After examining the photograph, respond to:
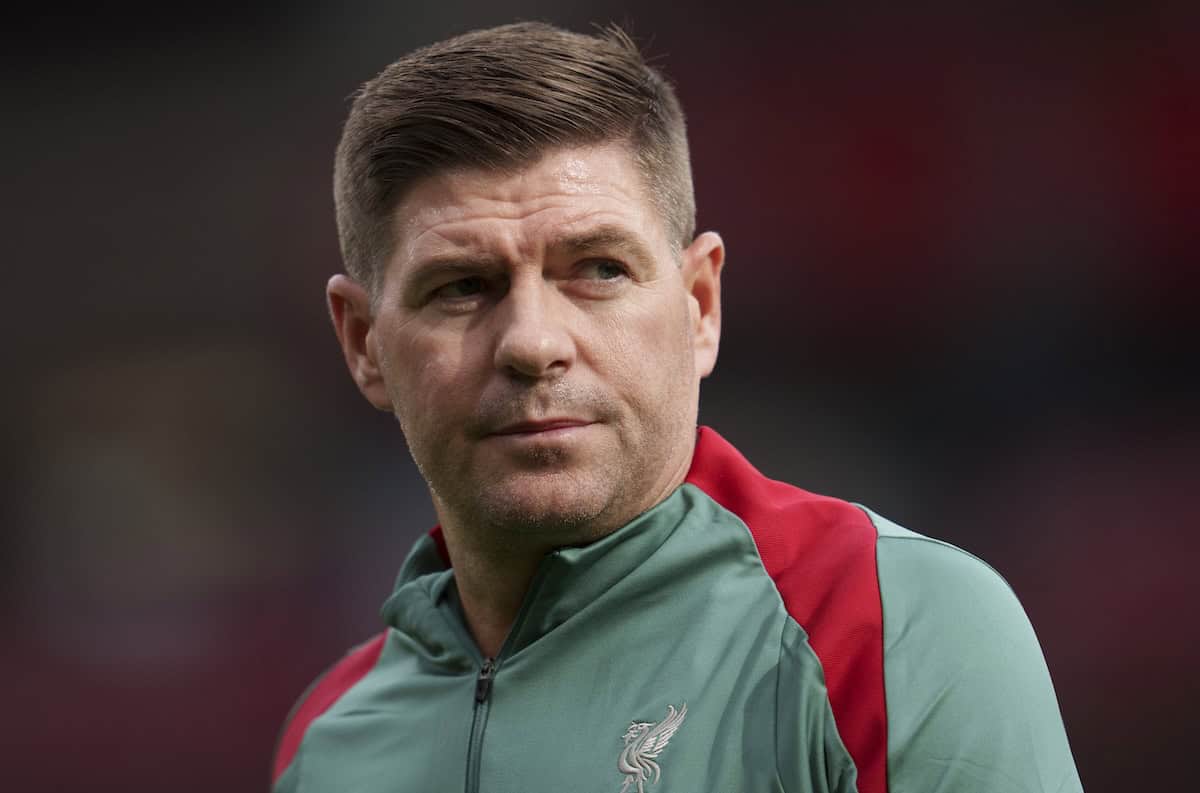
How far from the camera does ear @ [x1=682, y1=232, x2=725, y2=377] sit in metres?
2.01

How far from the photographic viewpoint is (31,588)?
5.25 meters

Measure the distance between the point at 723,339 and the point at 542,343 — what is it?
3652 millimetres

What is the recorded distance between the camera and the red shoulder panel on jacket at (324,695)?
2279 mm

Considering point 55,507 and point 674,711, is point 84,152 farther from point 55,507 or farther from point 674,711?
point 674,711

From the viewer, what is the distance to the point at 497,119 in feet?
5.94

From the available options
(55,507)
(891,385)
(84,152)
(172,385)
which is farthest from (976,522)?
(84,152)

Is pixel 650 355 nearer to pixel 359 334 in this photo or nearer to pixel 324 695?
pixel 359 334

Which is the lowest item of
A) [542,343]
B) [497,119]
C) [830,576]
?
[830,576]

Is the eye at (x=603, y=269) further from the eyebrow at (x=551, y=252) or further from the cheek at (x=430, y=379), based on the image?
the cheek at (x=430, y=379)

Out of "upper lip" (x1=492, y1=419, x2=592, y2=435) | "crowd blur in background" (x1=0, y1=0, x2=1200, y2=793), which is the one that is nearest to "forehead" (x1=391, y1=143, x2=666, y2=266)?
"upper lip" (x1=492, y1=419, x2=592, y2=435)

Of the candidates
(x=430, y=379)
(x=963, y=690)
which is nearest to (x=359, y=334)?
(x=430, y=379)

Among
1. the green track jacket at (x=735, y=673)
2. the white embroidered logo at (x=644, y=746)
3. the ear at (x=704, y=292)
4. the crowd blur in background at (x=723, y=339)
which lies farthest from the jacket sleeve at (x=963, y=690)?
the crowd blur in background at (x=723, y=339)

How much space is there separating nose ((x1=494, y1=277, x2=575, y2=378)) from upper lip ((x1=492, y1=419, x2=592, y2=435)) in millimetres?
59

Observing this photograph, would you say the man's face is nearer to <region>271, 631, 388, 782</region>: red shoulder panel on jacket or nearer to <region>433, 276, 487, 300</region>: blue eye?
<region>433, 276, 487, 300</region>: blue eye
